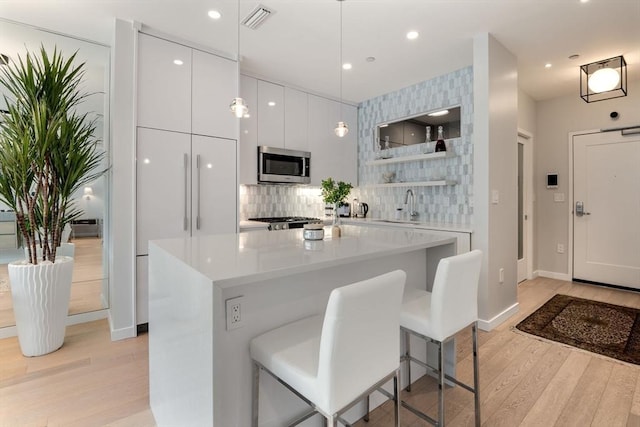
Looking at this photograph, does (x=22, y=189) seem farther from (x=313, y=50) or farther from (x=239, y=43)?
(x=313, y=50)

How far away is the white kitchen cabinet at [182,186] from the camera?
293cm

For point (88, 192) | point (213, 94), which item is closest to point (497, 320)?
point (213, 94)

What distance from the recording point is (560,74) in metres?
3.96

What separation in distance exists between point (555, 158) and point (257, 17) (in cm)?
462

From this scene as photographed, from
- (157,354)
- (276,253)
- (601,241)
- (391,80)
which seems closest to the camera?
(276,253)

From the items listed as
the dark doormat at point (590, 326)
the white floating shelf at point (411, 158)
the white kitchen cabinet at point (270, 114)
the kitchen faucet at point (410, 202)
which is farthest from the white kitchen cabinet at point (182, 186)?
the dark doormat at point (590, 326)

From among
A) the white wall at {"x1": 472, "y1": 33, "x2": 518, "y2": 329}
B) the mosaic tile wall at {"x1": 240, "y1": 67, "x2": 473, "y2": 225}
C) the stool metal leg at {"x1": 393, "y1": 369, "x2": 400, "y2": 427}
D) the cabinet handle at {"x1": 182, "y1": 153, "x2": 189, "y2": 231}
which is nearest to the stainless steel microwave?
the mosaic tile wall at {"x1": 240, "y1": 67, "x2": 473, "y2": 225}

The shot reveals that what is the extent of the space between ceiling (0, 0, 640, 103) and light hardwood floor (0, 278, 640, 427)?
2.71m

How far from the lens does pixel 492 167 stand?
121 inches

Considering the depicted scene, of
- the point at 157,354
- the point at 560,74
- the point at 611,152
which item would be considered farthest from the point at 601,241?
the point at 157,354

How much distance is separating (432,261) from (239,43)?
2692mm

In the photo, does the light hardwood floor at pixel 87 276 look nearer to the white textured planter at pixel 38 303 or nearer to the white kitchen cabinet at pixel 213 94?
the white textured planter at pixel 38 303

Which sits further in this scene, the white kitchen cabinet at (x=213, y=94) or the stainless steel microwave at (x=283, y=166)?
the stainless steel microwave at (x=283, y=166)

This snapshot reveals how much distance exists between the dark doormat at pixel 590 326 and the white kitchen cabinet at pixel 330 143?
9.70ft
